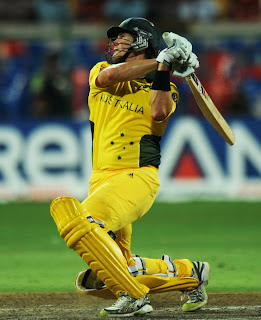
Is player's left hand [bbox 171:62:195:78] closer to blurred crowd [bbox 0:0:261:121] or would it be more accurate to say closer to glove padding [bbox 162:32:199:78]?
glove padding [bbox 162:32:199:78]

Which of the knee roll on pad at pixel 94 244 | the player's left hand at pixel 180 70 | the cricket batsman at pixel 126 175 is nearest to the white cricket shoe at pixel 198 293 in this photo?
the cricket batsman at pixel 126 175

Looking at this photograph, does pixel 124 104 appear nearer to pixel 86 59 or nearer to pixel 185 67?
pixel 185 67

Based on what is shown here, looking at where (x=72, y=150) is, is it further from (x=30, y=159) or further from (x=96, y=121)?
(x=96, y=121)

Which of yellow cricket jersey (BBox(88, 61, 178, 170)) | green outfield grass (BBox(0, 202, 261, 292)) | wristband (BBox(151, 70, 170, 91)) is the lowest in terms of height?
green outfield grass (BBox(0, 202, 261, 292))

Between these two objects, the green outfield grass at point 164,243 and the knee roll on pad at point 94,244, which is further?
the green outfield grass at point 164,243

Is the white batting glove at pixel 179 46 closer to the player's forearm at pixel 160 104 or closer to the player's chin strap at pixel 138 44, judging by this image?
the player's forearm at pixel 160 104

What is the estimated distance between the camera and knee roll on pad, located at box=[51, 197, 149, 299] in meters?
4.42

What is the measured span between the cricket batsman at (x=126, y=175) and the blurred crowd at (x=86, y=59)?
7.72 metres

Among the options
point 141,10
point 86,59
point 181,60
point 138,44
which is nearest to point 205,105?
point 181,60

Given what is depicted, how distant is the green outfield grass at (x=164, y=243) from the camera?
6531 millimetres

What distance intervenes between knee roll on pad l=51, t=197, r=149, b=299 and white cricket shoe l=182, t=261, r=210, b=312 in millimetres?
626

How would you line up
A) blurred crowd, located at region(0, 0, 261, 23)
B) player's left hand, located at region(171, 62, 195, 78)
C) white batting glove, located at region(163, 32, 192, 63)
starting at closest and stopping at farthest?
white batting glove, located at region(163, 32, 192, 63)
player's left hand, located at region(171, 62, 195, 78)
blurred crowd, located at region(0, 0, 261, 23)

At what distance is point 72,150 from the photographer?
1227 cm

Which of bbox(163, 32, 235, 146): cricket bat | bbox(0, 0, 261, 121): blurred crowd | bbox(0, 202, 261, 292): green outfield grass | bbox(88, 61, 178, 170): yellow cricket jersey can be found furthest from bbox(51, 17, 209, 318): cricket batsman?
bbox(0, 0, 261, 121): blurred crowd
